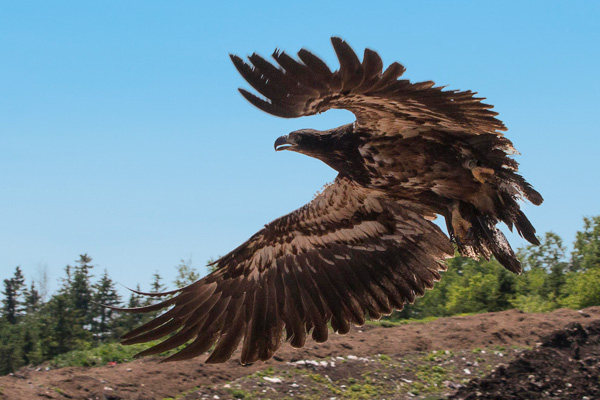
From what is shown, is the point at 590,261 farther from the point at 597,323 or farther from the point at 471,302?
the point at 597,323

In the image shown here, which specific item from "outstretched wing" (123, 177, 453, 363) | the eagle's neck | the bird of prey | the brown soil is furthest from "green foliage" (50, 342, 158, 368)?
the eagle's neck

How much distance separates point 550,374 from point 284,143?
6911mm

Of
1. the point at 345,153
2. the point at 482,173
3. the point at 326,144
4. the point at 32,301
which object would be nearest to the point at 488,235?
the point at 482,173

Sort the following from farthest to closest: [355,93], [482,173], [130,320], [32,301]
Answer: [32,301] → [130,320] → [482,173] → [355,93]

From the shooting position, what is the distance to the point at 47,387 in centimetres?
1052

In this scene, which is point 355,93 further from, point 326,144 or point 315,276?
point 315,276

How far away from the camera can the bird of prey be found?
6.28 metres

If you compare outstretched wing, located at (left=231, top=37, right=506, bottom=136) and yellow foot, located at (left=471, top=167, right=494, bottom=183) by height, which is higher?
outstretched wing, located at (left=231, top=37, right=506, bottom=136)

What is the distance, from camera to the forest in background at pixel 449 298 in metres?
19.8

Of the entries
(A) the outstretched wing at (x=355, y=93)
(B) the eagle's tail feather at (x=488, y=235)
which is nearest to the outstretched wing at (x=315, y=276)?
(B) the eagle's tail feather at (x=488, y=235)

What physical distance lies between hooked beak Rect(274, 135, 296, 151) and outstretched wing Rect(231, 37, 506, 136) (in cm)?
114

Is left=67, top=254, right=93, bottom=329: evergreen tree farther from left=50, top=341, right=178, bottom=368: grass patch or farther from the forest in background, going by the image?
left=50, top=341, right=178, bottom=368: grass patch

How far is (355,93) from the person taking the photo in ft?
18.4

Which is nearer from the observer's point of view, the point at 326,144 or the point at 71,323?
the point at 326,144
